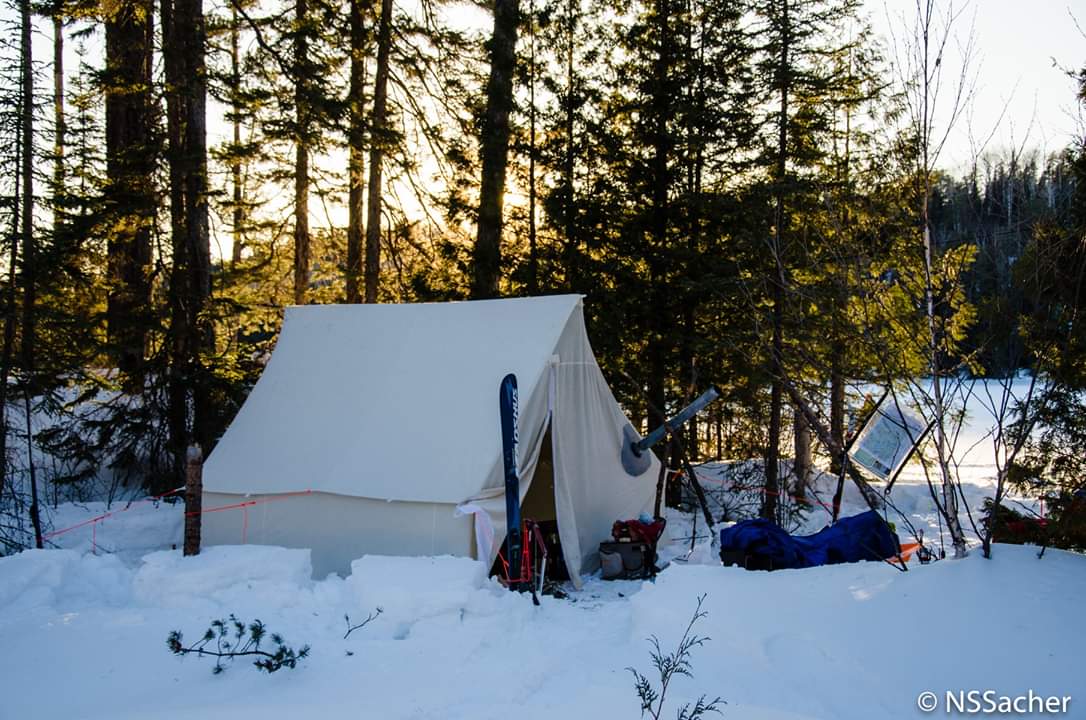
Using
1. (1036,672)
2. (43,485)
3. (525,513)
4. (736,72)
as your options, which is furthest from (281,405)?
(736,72)

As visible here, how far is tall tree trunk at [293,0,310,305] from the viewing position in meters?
10.8

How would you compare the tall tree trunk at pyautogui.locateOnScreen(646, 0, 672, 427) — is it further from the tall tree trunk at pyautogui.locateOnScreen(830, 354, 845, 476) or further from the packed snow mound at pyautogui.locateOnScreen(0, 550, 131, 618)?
the packed snow mound at pyautogui.locateOnScreen(0, 550, 131, 618)

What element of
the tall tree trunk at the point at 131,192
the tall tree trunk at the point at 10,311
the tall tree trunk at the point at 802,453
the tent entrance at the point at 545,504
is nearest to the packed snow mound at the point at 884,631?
the tent entrance at the point at 545,504

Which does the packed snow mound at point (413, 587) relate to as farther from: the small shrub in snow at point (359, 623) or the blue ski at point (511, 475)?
the blue ski at point (511, 475)

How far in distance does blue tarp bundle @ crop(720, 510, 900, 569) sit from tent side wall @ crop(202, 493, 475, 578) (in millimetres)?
2366

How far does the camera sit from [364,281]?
13.5 meters

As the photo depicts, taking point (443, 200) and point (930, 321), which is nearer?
point (930, 321)

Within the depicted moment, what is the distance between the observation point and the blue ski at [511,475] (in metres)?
6.56

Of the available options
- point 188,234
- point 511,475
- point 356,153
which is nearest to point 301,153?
point 356,153

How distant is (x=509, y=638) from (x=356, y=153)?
361 inches

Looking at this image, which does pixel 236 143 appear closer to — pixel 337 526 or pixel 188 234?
pixel 188 234

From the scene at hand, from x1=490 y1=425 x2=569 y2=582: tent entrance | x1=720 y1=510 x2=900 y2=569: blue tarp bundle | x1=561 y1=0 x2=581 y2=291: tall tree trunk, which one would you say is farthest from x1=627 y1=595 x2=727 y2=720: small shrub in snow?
x1=561 y1=0 x2=581 y2=291: tall tree trunk

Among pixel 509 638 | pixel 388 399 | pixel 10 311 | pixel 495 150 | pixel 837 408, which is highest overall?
pixel 495 150

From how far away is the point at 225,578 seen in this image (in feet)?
19.4
